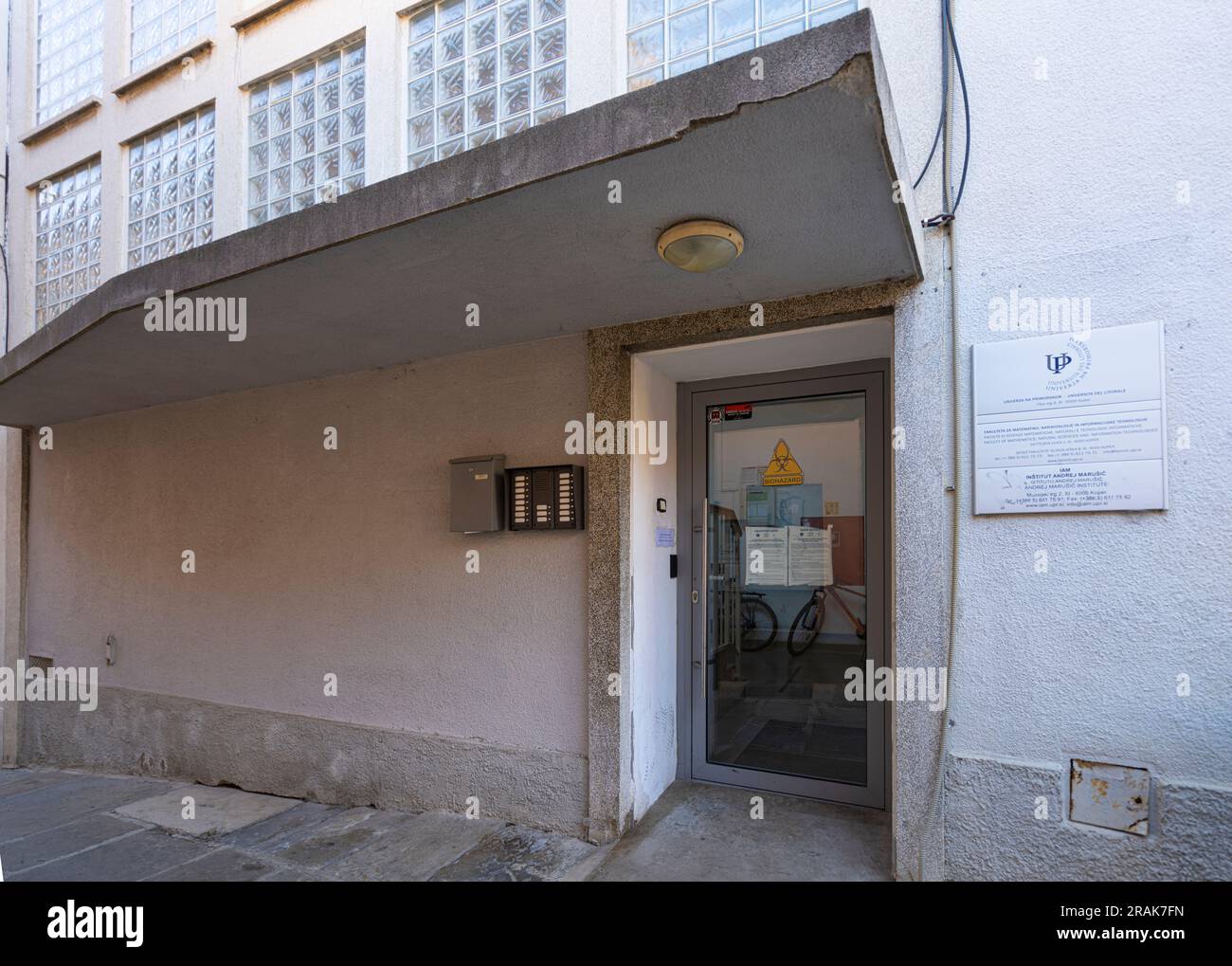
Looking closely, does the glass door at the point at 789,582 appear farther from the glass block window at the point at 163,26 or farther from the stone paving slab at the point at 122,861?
the glass block window at the point at 163,26

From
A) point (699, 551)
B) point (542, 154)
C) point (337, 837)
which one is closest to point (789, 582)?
point (699, 551)

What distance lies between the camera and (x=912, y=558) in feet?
10.4

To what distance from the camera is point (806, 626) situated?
4.11 m

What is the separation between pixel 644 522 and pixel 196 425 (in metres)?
4.14

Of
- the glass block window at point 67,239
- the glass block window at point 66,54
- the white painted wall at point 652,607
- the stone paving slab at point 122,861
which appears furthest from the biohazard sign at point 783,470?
the glass block window at point 66,54

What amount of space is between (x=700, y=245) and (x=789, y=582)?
7.12 ft

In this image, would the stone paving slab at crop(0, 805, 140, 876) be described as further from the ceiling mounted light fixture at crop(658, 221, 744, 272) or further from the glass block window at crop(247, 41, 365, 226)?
the ceiling mounted light fixture at crop(658, 221, 744, 272)

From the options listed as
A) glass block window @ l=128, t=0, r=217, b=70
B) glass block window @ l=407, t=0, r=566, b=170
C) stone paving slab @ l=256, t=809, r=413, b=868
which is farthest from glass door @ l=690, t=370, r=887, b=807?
glass block window @ l=128, t=0, r=217, b=70

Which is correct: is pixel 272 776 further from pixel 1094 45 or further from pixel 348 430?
pixel 1094 45

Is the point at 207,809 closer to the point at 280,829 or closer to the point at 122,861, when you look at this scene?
the point at 122,861

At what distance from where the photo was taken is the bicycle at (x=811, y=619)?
13.2 feet

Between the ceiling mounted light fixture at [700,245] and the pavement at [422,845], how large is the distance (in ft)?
9.20

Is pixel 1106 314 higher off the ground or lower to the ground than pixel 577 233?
lower

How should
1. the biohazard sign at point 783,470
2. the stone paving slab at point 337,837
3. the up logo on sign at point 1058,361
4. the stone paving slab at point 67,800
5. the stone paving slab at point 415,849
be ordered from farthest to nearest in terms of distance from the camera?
the stone paving slab at point 67,800 → the biohazard sign at point 783,470 → the stone paving slab at point 337,837 → the stone paving slab at point 415,849 → the up logo on sign at point 1058,361
